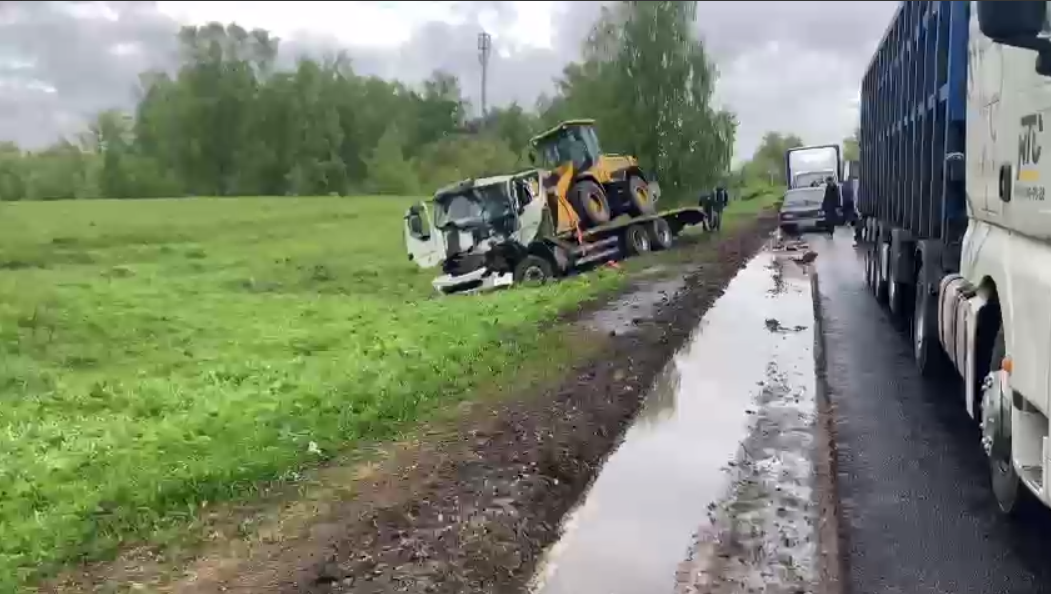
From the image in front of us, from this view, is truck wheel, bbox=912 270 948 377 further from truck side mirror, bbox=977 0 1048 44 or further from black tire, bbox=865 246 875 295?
black tire, bbox=865 246 875 295

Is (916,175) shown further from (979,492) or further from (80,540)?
(80,540)

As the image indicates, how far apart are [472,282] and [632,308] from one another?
6045 mm

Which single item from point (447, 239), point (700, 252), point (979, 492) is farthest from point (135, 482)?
point (700, 252)

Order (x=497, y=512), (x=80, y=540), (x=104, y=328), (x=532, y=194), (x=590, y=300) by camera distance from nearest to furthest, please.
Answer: (x=80, y=540) → (x=497, y=512) → (x=104, y=328) → (x=590, y=300) → (x=532, y=194)

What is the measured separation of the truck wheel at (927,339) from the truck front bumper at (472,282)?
39.0 feet

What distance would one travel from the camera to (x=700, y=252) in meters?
24.8

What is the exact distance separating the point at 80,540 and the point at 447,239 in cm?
1564

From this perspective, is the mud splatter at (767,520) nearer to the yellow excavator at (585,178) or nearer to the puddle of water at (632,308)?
the puddle of water at (632,308)

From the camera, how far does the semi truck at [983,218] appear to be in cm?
461

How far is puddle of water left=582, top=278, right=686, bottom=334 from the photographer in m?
13.4

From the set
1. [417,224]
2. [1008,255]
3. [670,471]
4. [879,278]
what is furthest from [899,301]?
[417,224]

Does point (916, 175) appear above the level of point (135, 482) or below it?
above

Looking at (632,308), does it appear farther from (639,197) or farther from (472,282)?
(639,197)

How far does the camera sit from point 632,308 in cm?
1504
